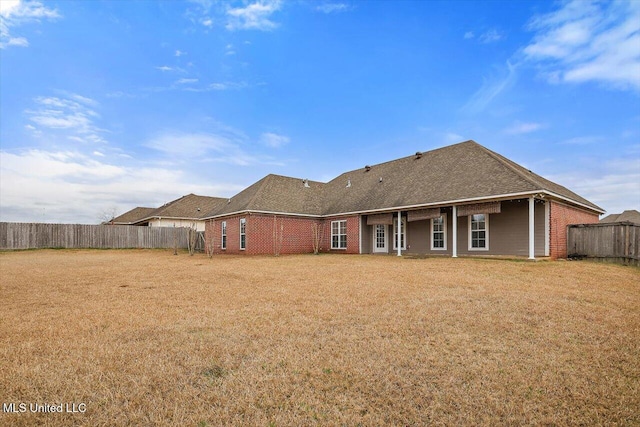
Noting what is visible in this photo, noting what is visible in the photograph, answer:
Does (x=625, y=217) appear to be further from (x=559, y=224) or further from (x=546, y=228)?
(x=546, y=228)

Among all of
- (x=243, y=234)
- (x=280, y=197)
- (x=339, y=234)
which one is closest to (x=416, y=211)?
(x=339, y=234)

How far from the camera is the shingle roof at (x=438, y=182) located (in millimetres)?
14758

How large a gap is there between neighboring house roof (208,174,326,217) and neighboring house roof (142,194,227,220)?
36.8 ft

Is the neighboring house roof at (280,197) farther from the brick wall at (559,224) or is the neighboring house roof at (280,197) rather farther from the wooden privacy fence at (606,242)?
the wooden privacy fence at (606,242)

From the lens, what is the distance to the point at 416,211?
17.6 metres

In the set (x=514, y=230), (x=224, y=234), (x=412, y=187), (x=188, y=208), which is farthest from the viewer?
(x=188, y=208)

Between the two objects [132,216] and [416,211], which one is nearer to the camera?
[416,211]

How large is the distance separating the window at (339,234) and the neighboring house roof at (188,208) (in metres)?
16.1

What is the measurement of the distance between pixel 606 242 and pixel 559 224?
77.5 inches

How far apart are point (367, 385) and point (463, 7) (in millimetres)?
14954

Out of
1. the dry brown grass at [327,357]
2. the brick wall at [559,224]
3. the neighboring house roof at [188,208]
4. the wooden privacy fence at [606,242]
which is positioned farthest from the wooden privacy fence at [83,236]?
the wooden privacy fence at [606,242]

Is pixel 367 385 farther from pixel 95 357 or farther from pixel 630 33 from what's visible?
pixel 630 33

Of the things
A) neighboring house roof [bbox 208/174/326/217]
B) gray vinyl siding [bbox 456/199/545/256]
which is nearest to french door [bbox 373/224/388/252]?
neighboring house roof [bbox 208/174/326/217]

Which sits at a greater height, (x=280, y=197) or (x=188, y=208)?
(x=280, y=197)
